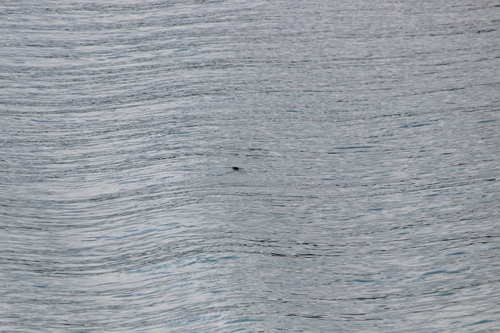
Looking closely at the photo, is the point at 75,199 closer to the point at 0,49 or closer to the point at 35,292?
the point at 35,292

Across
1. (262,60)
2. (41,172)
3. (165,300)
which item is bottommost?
(165,300)

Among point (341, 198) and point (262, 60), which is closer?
point (341, 198)

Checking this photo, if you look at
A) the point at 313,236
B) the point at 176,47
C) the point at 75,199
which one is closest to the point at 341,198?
the point at 313,236

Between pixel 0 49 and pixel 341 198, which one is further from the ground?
pixel 0 49

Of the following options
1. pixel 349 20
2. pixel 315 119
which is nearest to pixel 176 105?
pixel 315 119

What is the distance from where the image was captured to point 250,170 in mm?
348

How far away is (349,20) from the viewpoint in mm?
565

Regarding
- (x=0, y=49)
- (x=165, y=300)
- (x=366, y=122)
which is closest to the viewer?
(x=165, y=300)

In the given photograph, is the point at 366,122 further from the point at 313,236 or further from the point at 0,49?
the point at 0,49

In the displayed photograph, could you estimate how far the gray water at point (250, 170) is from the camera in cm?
26

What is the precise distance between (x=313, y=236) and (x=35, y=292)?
5.3 inches

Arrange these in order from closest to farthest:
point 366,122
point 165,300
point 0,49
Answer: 1. point 165,300
2. point 366,122
3. point 0,49

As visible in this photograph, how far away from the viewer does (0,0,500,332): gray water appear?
0.84 feet

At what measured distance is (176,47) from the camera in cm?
52
